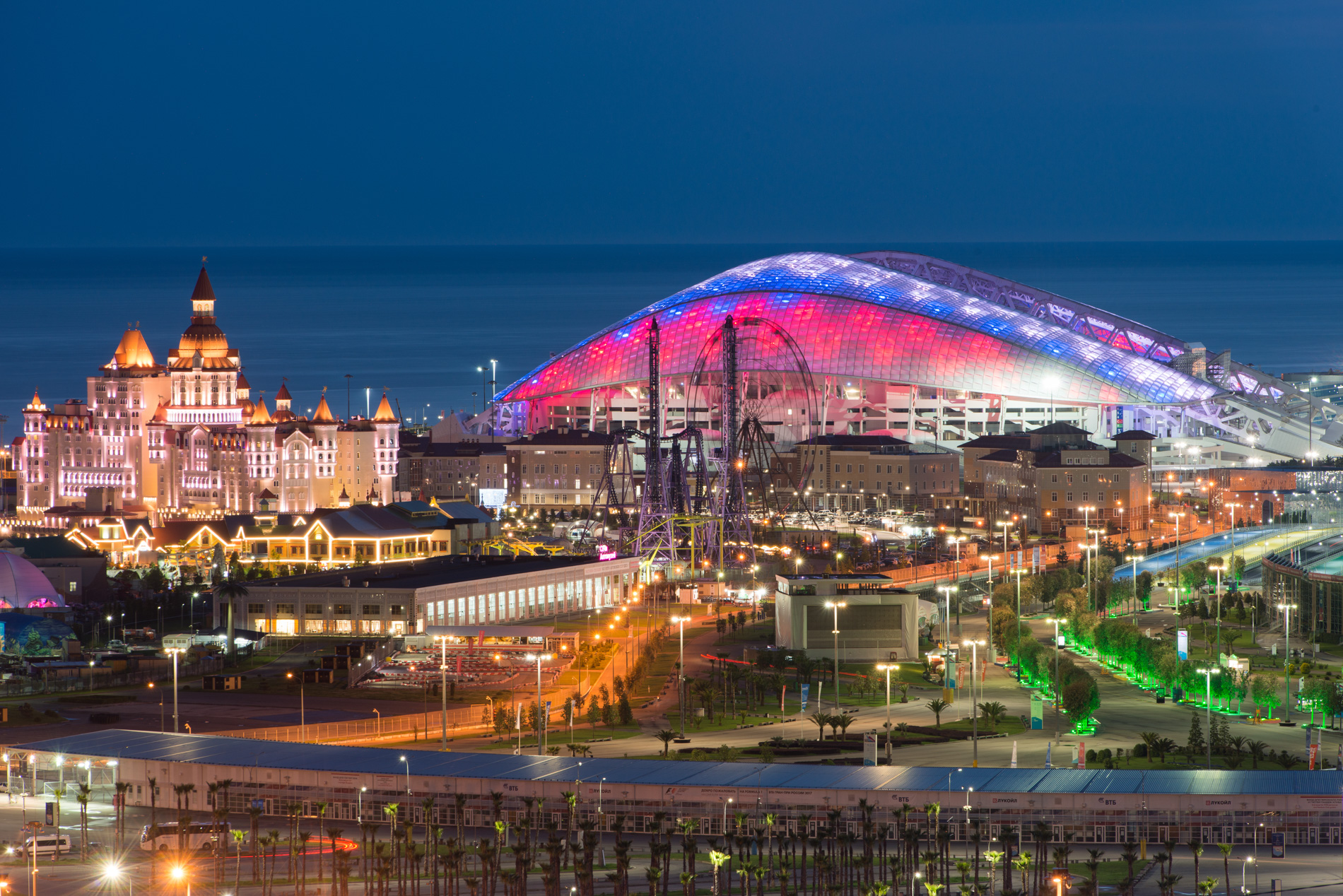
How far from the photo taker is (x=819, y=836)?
39562mm

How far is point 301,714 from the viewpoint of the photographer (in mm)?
58719

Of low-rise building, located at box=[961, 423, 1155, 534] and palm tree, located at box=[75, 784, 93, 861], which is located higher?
low-rise building, located at box=[961, 423, 1155, 534]

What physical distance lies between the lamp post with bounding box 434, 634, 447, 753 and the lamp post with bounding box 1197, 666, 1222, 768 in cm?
1600

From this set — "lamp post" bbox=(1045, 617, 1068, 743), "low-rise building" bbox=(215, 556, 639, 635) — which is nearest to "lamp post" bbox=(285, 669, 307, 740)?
"low-rise building" bbox=(215, 556, 639, 635)

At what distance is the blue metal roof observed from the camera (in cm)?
4203

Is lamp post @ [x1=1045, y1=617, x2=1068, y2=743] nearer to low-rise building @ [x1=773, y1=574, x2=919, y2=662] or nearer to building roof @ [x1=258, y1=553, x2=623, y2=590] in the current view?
low-rise building @ [x1=773, y1=574, x2=919, y2=662]

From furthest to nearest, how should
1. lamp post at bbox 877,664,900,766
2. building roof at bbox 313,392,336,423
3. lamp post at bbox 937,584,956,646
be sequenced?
building roof at bbox 313,392,336,423, lamp post at bbox 937,584,956,646, lamp post at bbox 877,664,900,766

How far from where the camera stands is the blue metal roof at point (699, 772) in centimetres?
4203

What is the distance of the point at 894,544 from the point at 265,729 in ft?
174

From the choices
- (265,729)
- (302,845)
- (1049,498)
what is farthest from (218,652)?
(1049,498)

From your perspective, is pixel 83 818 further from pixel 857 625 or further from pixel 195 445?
pixel 195 445

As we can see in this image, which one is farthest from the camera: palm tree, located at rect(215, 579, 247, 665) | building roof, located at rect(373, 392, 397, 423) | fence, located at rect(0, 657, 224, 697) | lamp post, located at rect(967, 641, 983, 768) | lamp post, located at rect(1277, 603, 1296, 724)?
building roof, located at rect(373, 392, 397, 423)

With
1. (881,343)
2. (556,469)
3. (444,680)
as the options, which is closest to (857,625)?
(444,680)

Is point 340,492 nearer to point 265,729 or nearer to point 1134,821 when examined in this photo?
point 265,729
